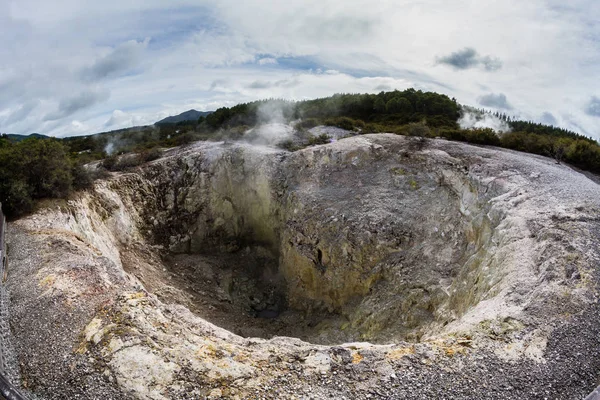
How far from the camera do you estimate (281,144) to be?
76.9 feet

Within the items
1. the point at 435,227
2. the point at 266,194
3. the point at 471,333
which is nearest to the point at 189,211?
the point at 266,194

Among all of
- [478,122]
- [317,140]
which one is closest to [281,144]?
[317,140]

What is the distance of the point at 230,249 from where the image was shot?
71.1ft

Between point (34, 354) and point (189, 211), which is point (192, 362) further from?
point (189, 211)

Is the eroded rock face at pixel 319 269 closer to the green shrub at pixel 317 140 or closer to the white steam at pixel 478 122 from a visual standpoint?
the green shrub at pixel 317 140

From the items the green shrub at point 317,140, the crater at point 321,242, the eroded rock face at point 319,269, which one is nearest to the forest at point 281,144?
the green shrub at point 317,140

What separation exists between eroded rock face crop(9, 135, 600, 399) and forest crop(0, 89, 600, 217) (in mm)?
1450

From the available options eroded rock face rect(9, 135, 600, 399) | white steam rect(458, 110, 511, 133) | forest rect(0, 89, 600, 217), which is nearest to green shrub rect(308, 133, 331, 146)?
forest rect(0, 89, 600, 217)

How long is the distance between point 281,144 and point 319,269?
32.3ft

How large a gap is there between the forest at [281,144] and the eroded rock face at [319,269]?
1.45m

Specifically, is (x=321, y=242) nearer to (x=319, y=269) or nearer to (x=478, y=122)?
(x=319, y=269)

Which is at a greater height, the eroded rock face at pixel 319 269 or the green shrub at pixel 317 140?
the green shrub at pixel 317 140

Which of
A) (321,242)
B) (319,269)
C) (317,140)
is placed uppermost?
(317,140)

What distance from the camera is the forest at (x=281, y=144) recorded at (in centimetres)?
1498
